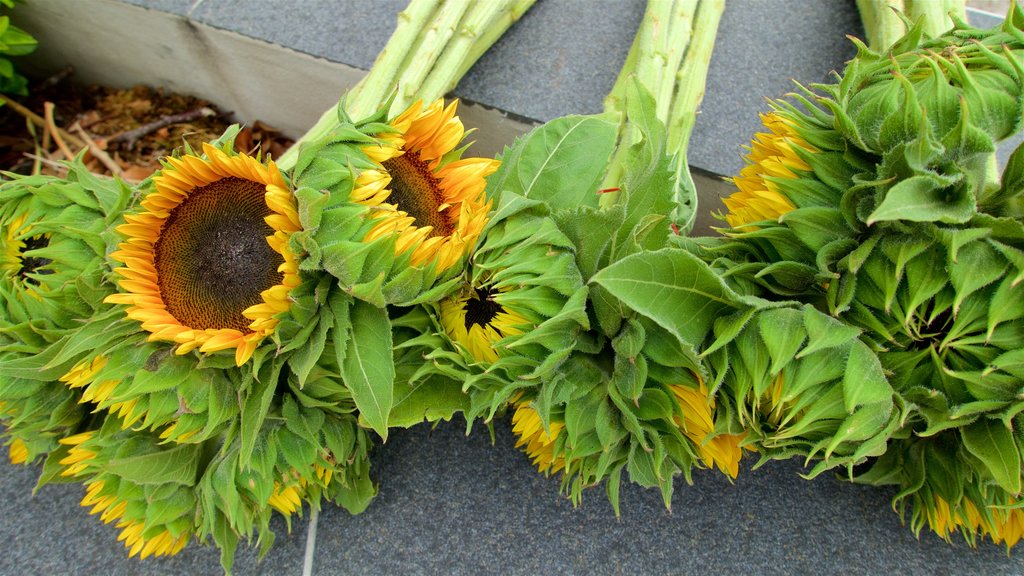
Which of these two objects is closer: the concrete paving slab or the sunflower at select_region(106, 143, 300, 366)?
the sunflower at select_region(106, 143, 300, 366)

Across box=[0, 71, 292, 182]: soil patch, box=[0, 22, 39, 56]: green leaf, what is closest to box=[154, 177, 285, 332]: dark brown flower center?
box=[0, 71, 292, 182]: soil patch

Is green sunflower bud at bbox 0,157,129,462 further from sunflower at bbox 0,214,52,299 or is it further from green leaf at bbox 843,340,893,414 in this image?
green leaf at bbox 843,340,893,414

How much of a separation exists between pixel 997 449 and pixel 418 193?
0.70 metres

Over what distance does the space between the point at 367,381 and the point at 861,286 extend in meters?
0.55

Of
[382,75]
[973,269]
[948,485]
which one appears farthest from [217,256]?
[948,485]

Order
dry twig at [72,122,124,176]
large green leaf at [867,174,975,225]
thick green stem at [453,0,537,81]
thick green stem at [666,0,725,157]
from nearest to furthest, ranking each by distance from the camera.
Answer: large green leaf at [867,174,975,225] < thick green stem at [666,0,725,157] < thick green stem at [453,0,537,81] < dry twig at [72,122,124,176]

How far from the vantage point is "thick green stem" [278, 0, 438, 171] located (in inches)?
43.9

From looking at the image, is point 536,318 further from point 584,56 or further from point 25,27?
point 25,27

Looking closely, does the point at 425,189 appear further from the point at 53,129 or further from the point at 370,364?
the point at 53,129

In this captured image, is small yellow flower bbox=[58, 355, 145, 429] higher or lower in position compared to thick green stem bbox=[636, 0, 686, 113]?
lower

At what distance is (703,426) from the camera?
31.9 inches

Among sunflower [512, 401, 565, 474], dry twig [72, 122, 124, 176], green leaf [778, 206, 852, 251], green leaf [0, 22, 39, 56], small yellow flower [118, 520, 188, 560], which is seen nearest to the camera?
green leaf [778, 206, 852, 251]

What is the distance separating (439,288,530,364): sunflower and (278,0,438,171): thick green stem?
41 cm

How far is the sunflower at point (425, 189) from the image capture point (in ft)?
2.55
